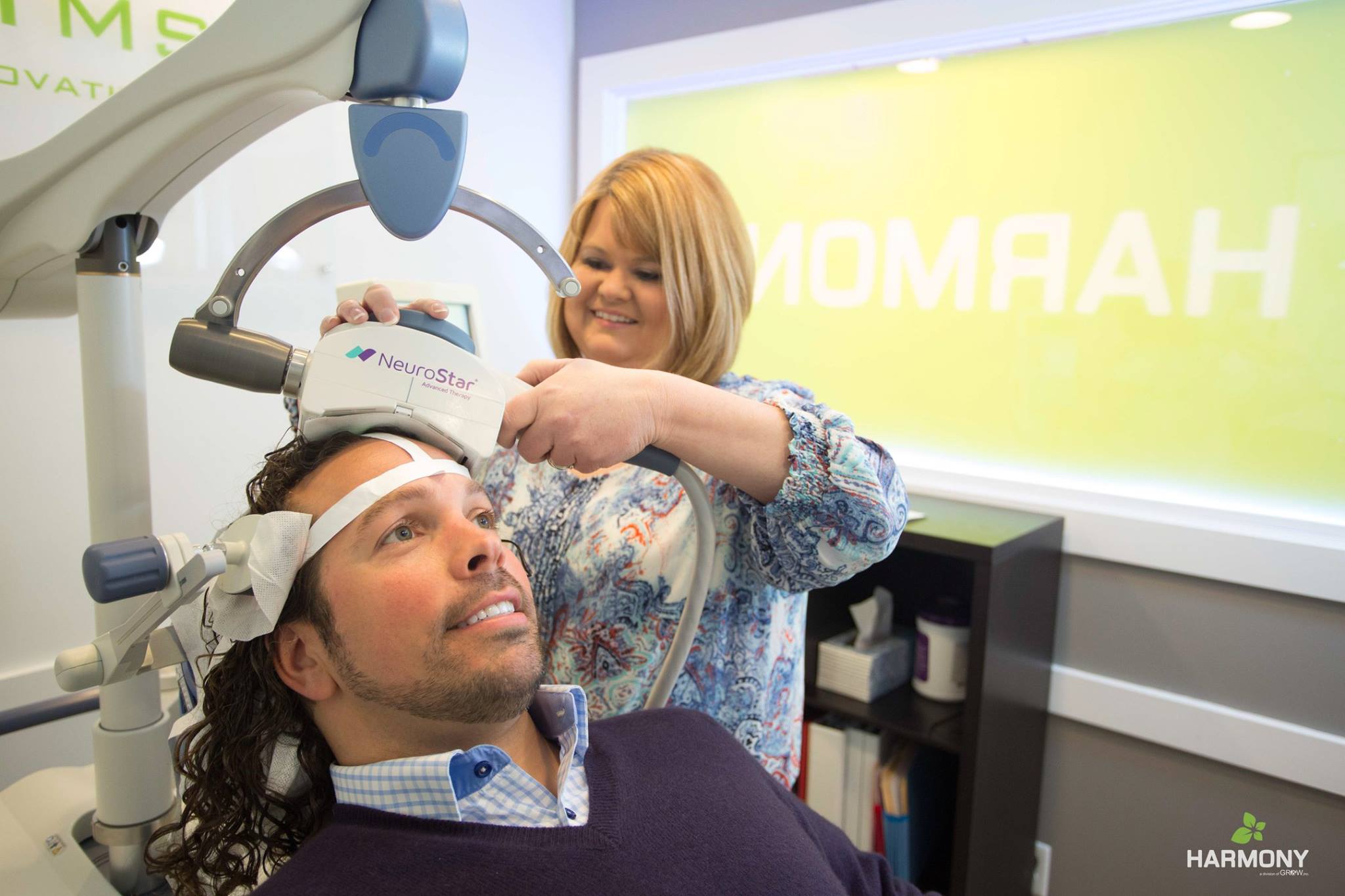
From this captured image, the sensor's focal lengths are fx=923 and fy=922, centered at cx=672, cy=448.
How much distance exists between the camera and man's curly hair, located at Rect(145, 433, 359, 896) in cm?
95

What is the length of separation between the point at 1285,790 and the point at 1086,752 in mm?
376

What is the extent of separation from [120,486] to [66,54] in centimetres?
121

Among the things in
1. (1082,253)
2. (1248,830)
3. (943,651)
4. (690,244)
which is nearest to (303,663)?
(690,244)

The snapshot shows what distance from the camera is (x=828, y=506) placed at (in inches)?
42.6

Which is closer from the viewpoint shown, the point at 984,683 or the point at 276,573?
the point at 276,573

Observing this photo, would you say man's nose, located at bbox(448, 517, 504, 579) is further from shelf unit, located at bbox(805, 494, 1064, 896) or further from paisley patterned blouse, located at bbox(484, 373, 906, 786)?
shelf unit, located at bbox(805, 494, 1064, 896)

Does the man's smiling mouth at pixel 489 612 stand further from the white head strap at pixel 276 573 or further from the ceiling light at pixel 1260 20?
the ceiling light at pixel 1260 20

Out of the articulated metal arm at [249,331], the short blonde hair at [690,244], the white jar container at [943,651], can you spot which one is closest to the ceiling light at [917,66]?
the short blonde hair at [690,244]

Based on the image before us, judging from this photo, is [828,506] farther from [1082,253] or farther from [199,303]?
[199,303]

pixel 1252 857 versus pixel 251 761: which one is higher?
pixel 251 761

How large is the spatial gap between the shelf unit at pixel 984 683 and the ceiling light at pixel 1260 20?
1.05 metres

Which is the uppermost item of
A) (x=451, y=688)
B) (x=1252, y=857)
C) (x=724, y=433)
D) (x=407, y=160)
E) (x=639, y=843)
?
(x=407, y=160)

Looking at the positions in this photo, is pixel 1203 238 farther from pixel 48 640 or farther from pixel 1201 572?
pixel 48 640

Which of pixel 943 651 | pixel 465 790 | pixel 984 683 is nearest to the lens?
pixel 465 790
